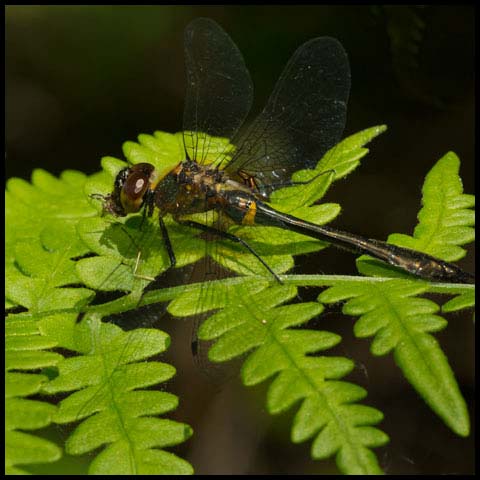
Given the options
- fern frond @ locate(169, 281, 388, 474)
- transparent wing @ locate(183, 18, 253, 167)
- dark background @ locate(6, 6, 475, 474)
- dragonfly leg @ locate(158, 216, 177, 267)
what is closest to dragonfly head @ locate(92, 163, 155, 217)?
dragonfly leg @ locate(158, 216, 177, 267)

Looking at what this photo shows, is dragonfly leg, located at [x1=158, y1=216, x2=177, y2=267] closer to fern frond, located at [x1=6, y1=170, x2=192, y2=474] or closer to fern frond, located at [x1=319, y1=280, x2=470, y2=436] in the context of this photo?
fern frond, located at [x1=6, y1=170, x2=192, y2=474]

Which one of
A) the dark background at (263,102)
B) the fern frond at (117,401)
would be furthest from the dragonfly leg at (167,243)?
the dark background at (263,102)

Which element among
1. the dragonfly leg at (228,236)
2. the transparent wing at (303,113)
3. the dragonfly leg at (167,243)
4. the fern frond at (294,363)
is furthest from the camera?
the transparent wing at (303,113)

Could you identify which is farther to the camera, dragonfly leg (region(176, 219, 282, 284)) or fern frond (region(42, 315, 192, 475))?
dragonfly leg (region(176, 219, 282, 284))

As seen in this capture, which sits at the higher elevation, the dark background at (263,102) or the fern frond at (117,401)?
the dark background at (263,102)

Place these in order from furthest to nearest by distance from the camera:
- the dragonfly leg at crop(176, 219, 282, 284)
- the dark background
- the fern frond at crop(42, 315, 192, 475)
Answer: the dark background → the dragonfly leg at crop(176, 219, 282, 284) → the fern frond at crop(42, 315, 192, 475)

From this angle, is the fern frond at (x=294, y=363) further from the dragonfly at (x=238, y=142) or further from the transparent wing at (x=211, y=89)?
the transparent wing at (x=211, y=89)

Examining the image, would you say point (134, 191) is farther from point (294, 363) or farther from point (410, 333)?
point (410, 333)

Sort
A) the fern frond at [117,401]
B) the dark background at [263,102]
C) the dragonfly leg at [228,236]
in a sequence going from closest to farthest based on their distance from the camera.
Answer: the fern frond at [117,401] → the dragonfly leg at [228,236] → the dark background at [263,102]
